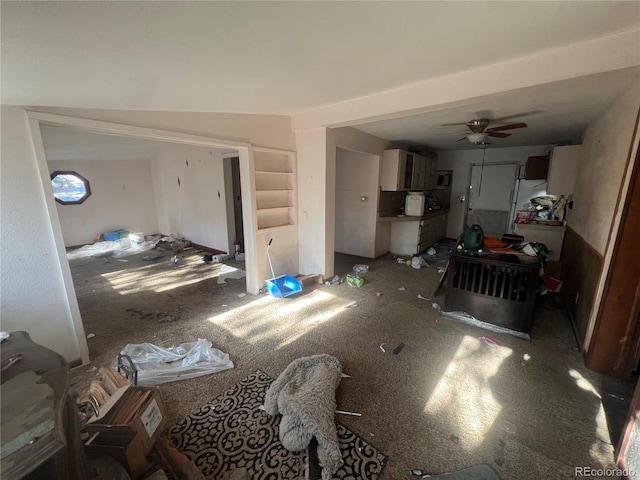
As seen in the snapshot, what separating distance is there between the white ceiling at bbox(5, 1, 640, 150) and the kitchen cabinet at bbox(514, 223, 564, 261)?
2065mm

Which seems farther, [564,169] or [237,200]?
[237,200]

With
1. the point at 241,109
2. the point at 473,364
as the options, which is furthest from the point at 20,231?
the point at 473,364

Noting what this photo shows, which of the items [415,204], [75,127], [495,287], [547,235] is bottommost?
[495,287]

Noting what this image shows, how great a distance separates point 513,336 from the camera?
255cm

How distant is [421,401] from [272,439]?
1.03 meters

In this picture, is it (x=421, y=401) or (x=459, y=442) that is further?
(x=421, y=401)

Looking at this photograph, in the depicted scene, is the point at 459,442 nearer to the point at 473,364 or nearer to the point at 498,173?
the point at 473,364

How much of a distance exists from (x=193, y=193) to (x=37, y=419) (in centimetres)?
558

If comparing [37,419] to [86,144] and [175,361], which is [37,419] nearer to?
[175,361]

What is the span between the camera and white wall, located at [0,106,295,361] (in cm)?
177

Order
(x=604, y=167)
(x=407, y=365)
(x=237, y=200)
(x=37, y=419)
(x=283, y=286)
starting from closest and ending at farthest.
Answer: (x=37, y=419) < (x=407, y=365) < (x=604, y=167) < (x=283, y=286) < (x=237, y=200)

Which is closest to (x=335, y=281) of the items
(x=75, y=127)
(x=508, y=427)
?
(x=508, y=427)

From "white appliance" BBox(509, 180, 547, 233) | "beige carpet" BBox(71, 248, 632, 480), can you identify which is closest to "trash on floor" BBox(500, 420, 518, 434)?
"beige carpet" BBox(71, 248, 632, 480)

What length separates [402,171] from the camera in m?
4.84
